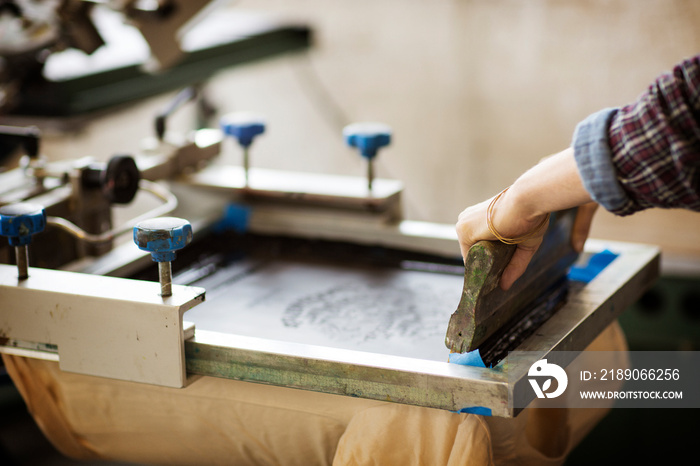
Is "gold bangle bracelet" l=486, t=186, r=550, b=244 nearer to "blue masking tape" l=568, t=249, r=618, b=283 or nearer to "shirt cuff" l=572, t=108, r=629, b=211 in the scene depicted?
"shirt cuff" l=572, t=108, r=629, b=211

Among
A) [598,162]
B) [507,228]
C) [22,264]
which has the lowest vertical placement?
[22,264]

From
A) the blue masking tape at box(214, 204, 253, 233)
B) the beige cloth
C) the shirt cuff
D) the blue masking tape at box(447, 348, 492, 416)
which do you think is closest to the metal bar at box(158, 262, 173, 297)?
the beige cloth

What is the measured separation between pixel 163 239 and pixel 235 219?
2.38ft

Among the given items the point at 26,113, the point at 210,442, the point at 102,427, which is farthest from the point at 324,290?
the point at 26,113

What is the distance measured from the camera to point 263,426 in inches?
47.2

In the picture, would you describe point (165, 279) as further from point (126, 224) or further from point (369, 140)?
point (369, 140)

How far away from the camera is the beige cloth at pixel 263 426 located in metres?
1.07

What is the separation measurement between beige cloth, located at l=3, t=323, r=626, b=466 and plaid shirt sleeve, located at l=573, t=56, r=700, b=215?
1.21 ft

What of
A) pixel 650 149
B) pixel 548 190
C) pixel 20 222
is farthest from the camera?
pixel 20 222

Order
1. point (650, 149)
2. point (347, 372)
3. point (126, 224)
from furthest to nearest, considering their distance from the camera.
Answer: point (126, 224) → point (347, 372) → point (650, 149)

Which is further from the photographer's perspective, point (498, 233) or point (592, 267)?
point (592, 267)

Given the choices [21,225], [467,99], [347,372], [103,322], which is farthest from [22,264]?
[467,99]

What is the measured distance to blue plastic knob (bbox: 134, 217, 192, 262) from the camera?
107cm

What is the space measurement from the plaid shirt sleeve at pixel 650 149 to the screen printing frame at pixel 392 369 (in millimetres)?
272
